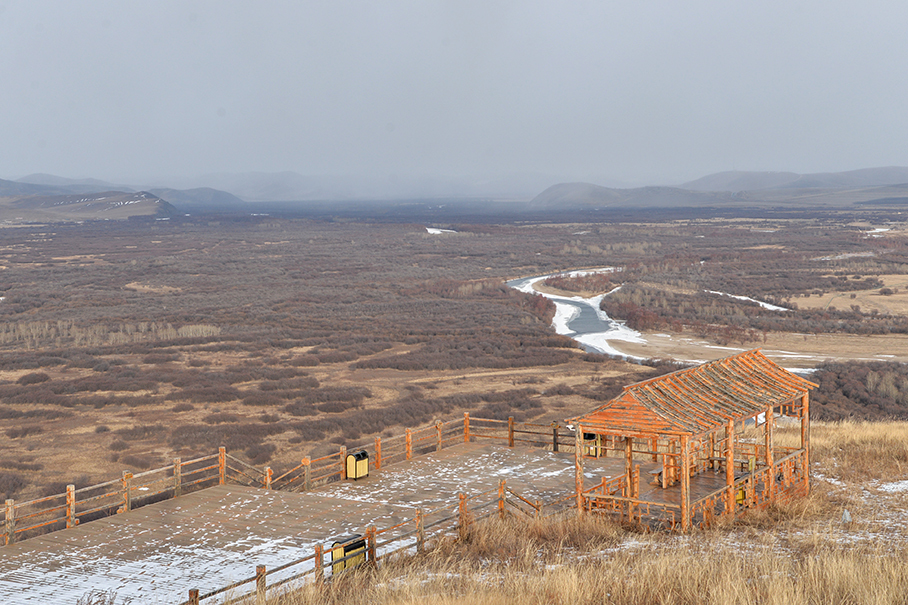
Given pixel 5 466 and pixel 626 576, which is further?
pixel 5 466

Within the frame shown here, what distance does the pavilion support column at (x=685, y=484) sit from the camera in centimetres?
1188

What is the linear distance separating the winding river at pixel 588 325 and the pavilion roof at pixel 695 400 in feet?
88.4

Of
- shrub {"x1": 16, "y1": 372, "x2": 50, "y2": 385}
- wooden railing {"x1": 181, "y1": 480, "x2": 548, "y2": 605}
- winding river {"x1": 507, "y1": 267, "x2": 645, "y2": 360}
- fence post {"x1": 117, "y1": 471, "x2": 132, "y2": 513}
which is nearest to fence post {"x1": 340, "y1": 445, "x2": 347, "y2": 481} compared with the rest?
wooden railing {"x1": 181, "y1": 480, "x2": 548, "y2": 605}

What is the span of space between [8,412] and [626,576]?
27363 millimetres

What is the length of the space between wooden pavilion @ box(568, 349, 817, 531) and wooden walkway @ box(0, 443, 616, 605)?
1.85 metres

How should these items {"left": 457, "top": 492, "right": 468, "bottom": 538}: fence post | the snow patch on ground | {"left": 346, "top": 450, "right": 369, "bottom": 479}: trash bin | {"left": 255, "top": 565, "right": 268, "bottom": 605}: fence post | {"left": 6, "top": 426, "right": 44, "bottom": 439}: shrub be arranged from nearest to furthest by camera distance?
1. {"left": 255, "top": 565, "right": 268, "bottom": 605}: fence post
2. {"left": 457, "top": 492, "right": 468, "bottom": 538}: fence post
3. {"left": 346, "top": 450, "right": 369, "bottom": 479}: trash bin
4. {"left": 6, "top": 426, "right": 44, "bottom": 439}: shrub
5. the snow patch on ground

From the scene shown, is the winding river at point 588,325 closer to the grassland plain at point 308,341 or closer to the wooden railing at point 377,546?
the grassland plain at point 308,341

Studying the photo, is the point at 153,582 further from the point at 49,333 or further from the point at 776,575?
the point at 49,333

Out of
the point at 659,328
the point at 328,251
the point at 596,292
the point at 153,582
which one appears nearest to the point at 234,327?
the point at 659,328

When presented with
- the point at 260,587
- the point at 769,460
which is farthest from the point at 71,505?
the point at 769,460

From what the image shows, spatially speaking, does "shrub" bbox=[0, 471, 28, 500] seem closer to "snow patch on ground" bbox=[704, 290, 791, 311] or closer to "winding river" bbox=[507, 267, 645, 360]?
"winding river" bbox=[507, 267, 645, 360]

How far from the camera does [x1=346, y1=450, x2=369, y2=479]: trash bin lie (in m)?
16.6

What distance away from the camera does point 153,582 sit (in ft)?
35.2

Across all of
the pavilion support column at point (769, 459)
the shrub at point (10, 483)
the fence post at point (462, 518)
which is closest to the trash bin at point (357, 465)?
the fence post at point (462, 518)
